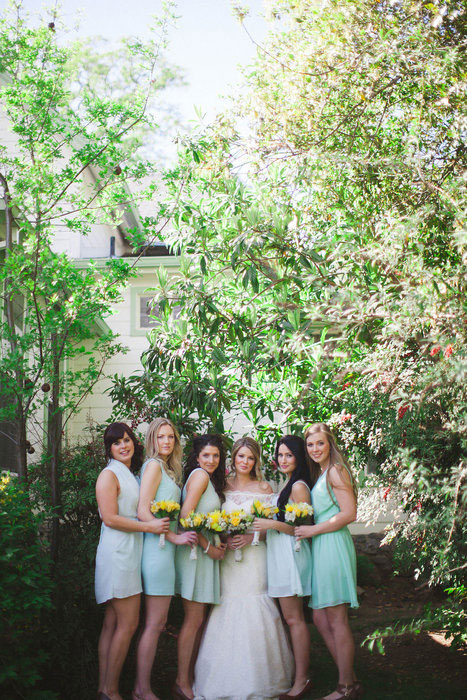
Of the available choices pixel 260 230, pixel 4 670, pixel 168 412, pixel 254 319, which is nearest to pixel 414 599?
pixel 168 412

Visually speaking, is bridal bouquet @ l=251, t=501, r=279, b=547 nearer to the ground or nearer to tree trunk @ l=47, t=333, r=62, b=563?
the ground

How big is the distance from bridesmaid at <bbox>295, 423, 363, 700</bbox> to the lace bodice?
411 mm

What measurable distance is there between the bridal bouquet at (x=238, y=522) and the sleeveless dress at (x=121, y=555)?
0.73m

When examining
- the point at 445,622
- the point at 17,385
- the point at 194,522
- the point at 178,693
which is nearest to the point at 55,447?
the point at 17,385

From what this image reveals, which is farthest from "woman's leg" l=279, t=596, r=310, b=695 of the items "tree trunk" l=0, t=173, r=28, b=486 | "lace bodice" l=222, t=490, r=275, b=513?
"tree trunk" l=0, t=173, r=28, b=486

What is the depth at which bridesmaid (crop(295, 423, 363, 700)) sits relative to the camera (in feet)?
18.0

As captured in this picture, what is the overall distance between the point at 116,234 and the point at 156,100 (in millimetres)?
7311

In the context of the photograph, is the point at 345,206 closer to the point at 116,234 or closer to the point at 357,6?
the point at 357,6

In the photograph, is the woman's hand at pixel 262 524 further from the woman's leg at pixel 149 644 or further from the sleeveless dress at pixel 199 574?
the woman's leg at pixel 149 644

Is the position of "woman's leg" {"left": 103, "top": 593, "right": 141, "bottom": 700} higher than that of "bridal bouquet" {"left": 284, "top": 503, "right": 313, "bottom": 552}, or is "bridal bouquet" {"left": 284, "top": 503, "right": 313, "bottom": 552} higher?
"bridal bouquet" {"left": 284, "top": 503, "right": 313, "bottom": 552}

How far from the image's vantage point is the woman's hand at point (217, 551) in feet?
18.5

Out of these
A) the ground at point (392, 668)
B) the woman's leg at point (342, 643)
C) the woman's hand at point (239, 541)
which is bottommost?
the ground at point (392, 668)

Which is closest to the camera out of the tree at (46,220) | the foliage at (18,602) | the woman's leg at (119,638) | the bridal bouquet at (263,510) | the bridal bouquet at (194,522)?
the foliage at (18,602)

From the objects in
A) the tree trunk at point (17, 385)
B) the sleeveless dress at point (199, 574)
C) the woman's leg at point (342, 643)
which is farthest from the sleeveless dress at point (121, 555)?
the woman's leg at point (342, 643)
